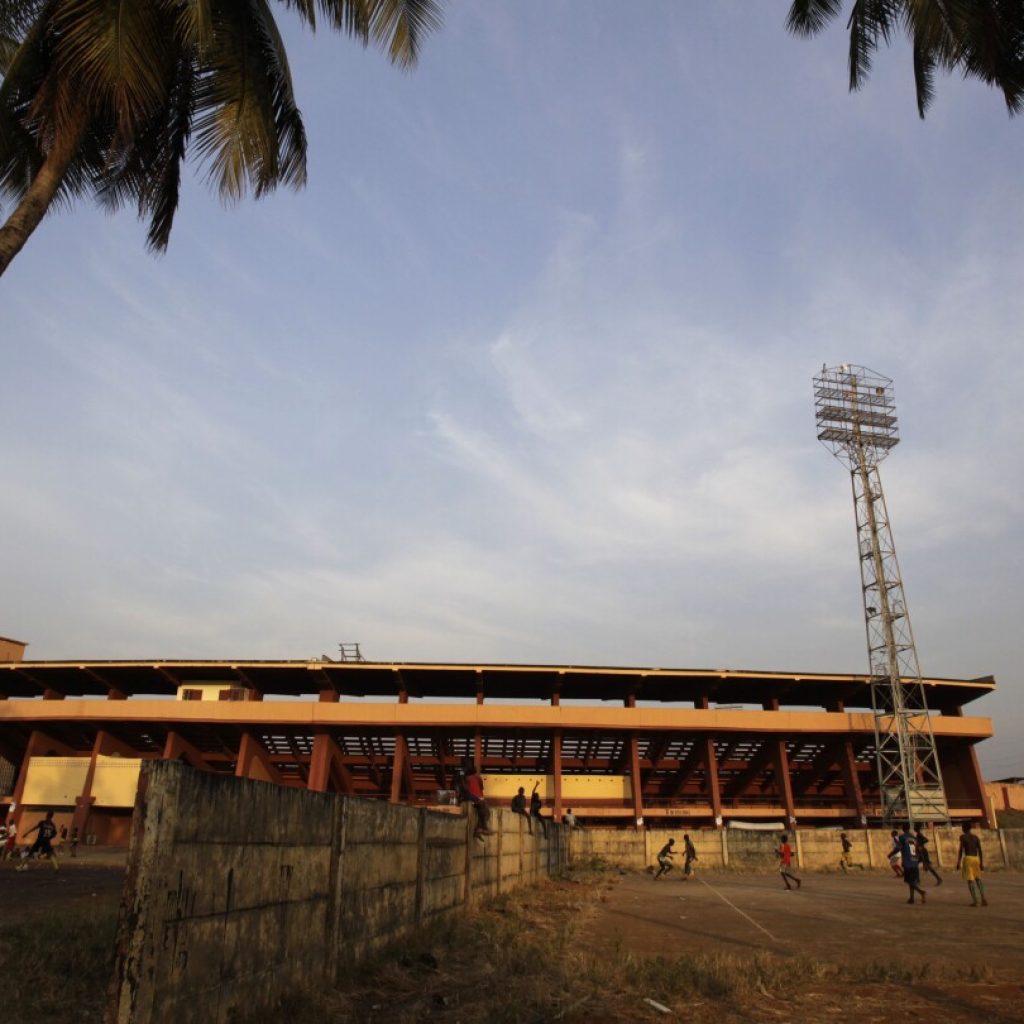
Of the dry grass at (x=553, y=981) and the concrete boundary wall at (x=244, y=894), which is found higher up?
the concrete boundary wall at (x=244, y=894)

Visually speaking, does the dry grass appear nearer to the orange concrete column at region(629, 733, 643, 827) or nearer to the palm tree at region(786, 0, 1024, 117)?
the palm tree at region(786, 0, 1024, 117)

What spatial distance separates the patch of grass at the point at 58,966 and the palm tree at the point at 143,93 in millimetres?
8389

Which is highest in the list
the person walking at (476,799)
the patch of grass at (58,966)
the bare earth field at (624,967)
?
the person walking at (476,799)

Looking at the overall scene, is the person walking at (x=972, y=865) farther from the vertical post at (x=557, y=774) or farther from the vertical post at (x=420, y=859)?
the vertical post at (x=557, y=774)

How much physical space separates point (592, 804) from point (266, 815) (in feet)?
135

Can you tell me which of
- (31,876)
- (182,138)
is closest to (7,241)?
(182,138)

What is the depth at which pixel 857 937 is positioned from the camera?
13070 millimetres

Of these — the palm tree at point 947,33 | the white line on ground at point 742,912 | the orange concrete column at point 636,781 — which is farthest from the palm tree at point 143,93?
the orange concrete column at point 636,781

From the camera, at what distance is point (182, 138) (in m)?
13.1

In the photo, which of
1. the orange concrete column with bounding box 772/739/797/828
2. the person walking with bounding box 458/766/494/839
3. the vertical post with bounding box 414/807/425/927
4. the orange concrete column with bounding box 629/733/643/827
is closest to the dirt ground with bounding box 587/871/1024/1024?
the person walking with bounding box 458/766/494/839

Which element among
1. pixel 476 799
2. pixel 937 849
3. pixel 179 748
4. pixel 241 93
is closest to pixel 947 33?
pixel 241 93

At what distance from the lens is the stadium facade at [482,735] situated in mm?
42594

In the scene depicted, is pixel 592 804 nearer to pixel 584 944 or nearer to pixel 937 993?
pixel 584 944

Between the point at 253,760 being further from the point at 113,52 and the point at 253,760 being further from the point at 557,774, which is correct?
the point at 113,52
